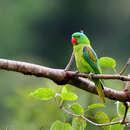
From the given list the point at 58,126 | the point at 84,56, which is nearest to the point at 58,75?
the point at 58,126

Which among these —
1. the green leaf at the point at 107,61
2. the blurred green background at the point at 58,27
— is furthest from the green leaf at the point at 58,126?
the blurred green background at the point at 58,27

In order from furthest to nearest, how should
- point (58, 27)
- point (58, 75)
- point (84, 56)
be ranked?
point (58, 27), point (84, 56), point (58, 75)

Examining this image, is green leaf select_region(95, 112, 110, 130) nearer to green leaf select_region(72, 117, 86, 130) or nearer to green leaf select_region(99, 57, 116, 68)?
green leaf select_region(72, 117, 86, 130)

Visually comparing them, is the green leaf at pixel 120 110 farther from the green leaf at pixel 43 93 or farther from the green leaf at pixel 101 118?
the green leaf at pixel 43 93

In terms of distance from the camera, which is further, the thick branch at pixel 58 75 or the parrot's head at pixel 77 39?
the parrot's head at pixel 77 39

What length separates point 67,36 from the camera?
1216 inches

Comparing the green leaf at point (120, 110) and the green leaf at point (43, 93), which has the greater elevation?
the green leaf at point (43, 93)

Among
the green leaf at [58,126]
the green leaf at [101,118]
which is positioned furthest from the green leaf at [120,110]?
the green leaf at [58,126]

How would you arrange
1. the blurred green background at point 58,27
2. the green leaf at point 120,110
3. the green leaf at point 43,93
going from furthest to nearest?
the blurred green background at point 58,27
the green leaf at point 120,110
the green leaf at point 43,93

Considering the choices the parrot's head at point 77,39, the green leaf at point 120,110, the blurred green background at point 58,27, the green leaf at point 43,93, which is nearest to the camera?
the green leaf at point 43,93

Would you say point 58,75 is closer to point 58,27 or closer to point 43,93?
point 43,93

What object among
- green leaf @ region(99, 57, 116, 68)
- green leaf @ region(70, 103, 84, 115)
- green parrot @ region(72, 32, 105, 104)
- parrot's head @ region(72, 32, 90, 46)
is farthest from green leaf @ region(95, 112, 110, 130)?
parrot's head @ region(72, 32, 90, 46)

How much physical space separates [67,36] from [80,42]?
2670 centimetres

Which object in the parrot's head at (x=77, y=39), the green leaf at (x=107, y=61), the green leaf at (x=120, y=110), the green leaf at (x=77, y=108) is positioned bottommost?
the green leaf at (x=120, y=110)
